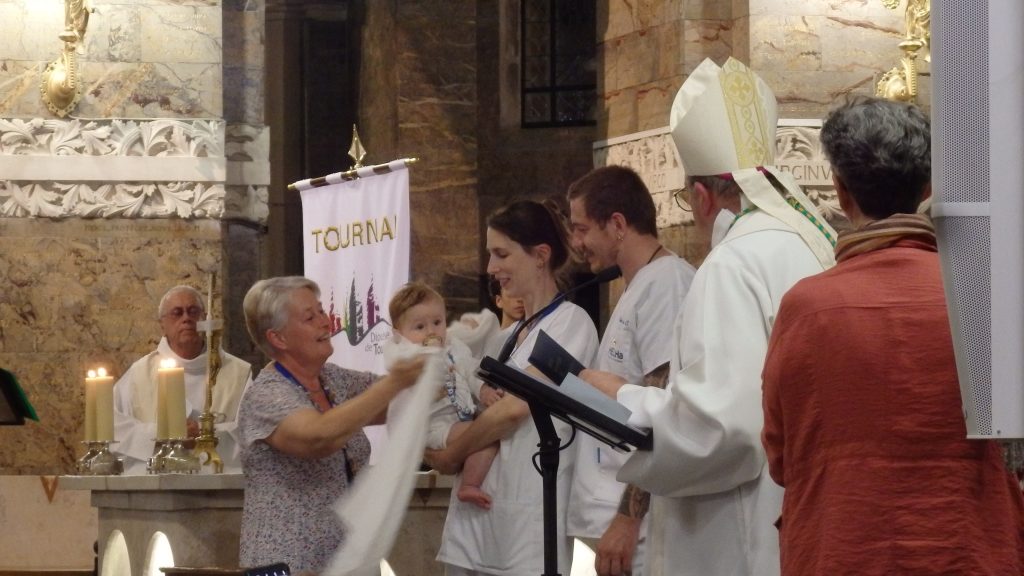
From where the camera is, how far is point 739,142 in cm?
375

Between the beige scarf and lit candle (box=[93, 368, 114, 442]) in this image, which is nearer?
the beige scarf

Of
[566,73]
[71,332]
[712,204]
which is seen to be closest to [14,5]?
[71,332]

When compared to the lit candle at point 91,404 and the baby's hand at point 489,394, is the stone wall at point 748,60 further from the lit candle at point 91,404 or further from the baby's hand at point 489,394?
the baby's hand at point 489,394

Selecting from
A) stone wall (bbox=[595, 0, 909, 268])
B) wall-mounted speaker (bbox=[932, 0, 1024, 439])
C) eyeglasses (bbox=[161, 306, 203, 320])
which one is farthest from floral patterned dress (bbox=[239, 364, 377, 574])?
stone wall (bbox=[595, 0, 909, 268])

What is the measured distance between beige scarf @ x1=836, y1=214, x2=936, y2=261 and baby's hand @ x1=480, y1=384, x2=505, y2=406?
2.06 m

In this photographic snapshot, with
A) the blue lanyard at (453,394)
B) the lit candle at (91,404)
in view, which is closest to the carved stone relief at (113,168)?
the lit candle at (91,404)

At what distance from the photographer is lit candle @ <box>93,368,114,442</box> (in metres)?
5.72

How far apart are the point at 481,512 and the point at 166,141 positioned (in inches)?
158

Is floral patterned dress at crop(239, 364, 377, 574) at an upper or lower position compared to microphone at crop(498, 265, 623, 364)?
lower

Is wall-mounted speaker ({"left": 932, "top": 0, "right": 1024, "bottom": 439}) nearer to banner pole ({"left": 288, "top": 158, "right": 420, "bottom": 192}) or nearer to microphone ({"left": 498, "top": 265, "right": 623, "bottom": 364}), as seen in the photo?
microphone ({"left": 498, "top": 265, "right": 623, "bottom": 364})

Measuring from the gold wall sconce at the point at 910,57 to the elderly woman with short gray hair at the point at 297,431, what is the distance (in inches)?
182

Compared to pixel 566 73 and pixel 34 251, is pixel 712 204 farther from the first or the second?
pixel 566 73

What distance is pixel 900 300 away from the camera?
2795mm

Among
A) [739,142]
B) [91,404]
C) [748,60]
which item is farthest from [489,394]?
[748,60]
